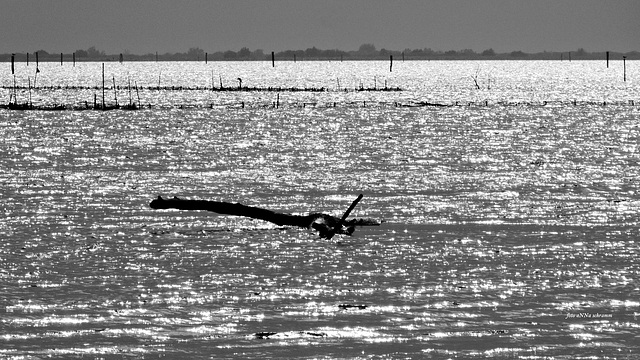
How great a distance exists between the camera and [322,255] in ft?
69.5

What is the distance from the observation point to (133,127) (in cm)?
6053

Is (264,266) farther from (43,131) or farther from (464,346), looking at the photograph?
(43,131)

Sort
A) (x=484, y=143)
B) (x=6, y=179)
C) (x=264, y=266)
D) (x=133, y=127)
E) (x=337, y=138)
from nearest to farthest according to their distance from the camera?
(x=264, y=266), (x=6, y=179), (x=484, y=143), (x=337, y=138), (x=133, y=127)

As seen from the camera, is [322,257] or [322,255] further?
[322,255]

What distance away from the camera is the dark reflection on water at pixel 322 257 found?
581 inches

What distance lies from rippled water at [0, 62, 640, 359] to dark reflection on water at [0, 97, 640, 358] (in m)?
0.06

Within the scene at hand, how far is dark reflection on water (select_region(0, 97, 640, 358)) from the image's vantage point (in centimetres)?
1477

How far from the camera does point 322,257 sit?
21.0 meters

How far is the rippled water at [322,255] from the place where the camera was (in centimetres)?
1475

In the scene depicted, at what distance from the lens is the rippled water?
14750 millimetres

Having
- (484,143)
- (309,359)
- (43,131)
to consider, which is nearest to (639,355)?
(309,359)

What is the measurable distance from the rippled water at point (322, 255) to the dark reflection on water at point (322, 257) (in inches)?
2.2

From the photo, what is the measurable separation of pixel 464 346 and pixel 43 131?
45825 millimetres

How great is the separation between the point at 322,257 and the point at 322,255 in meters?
0.24
